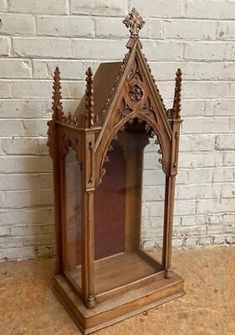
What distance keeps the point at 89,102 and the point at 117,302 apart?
1.92 feet

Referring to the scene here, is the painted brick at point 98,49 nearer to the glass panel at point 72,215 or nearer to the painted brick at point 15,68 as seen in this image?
the painted brick at point 15,68

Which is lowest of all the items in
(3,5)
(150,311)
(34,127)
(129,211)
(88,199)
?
(150,311)

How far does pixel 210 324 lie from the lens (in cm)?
100

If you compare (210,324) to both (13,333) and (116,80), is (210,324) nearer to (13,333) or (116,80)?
(13,333)

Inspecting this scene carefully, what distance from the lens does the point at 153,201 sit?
3.76ft

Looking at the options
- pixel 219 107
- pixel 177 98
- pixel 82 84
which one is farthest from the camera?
pixel 219 107

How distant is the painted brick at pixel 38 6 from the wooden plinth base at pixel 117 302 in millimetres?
878

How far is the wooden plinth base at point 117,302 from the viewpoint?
0.97m

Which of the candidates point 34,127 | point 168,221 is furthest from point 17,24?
point 168,221

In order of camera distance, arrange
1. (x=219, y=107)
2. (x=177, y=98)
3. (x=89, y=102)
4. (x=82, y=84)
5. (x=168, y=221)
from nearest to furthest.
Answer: (x=89, y=102) → (x=177, y=98) → (x=168, y=221) → (x=82, y=84) → (x=219, y=107)

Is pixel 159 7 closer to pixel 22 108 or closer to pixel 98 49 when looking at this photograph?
pixel 98 49

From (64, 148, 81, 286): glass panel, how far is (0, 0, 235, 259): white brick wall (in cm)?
24

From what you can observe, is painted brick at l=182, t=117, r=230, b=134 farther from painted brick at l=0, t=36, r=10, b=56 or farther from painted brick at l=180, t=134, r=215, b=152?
painted brick at l=0, t=36, r=10, b=56

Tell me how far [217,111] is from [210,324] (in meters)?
0.76
